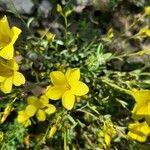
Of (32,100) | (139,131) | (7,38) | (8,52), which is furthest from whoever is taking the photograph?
(32,100)

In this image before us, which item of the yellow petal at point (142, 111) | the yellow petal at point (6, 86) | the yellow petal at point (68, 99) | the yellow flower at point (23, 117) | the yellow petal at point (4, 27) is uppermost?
the yellow petal at point (4, 27)

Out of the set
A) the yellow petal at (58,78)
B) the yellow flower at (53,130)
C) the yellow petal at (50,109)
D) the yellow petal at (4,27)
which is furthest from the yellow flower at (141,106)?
the yellow petal at (4,27)

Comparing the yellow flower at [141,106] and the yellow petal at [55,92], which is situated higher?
the yellow petal at [55,92]

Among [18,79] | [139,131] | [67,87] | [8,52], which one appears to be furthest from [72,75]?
[139,131]

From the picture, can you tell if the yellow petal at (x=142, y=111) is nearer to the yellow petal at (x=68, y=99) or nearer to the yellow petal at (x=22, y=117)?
the yellow petal at (x=68, y=99)

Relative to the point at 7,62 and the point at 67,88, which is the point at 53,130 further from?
the point at 7,62

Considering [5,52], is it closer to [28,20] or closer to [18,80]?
[18,80]

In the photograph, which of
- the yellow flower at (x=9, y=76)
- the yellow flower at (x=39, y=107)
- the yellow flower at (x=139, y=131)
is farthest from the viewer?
the yellow flower at (x=39, y=107)
